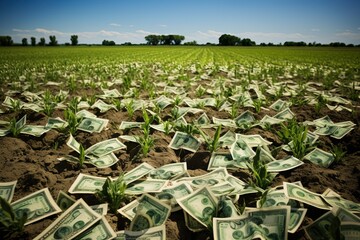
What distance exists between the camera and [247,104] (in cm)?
433

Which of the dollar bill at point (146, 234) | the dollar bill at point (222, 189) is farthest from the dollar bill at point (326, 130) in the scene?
the dollar bill at point (146, 234)

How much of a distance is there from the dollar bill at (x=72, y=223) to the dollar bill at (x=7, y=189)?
1.93ft

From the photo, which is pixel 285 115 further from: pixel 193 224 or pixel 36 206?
pixel 36 206

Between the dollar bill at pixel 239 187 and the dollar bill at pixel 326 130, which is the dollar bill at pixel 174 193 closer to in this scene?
the dollar bill at pixel 239 187

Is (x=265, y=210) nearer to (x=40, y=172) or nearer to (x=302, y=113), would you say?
(x=40, y=172)

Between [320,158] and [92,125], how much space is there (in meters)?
2.90

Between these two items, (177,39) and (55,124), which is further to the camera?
(177,39)

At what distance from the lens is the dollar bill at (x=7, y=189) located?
1900mm

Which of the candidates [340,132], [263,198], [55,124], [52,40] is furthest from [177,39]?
[263,198]

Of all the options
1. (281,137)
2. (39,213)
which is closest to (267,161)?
(281,137)

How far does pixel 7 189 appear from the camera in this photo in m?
1.96

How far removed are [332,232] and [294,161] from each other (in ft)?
3.59

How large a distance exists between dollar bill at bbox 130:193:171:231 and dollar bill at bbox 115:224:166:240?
57mm

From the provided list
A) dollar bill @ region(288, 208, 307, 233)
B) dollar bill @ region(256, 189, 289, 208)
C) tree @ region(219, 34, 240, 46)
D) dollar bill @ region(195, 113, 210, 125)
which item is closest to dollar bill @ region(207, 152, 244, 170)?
dollar bill @ region(256, 189, 289, 208)
